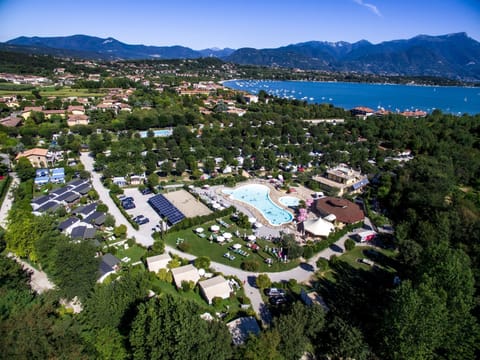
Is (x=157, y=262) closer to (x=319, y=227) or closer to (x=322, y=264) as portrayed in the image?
(x=322, y=264)

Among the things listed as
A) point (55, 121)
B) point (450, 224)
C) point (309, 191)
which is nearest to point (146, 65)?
point (55, 121)

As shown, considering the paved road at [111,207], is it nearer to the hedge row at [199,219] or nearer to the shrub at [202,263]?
the hedge row at [199,219]

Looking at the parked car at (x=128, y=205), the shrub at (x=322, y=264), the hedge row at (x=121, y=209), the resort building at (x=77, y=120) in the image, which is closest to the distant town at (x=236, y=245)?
the hedge row at (x=121, y=209)

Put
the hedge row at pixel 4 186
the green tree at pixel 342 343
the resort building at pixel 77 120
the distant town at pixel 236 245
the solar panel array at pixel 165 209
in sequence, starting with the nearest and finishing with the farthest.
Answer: the distant town at pixel 236 245 < the green tree at pixel 342 343 < the solar panel array at pixel 165 209 < the hedge row at pixel 4 186 < the resort building at pixel 77 120

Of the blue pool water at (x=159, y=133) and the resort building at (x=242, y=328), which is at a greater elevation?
the resort building at (x=242, y=328)

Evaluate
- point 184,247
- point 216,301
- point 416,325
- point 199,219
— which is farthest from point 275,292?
point 199,219

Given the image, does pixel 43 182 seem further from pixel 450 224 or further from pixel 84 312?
pixel 450 224
